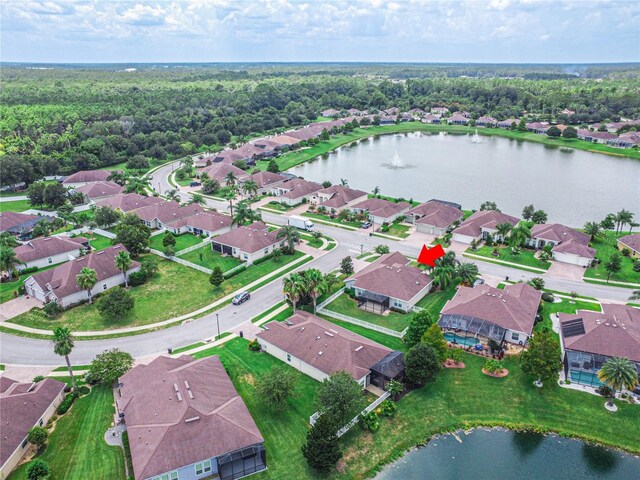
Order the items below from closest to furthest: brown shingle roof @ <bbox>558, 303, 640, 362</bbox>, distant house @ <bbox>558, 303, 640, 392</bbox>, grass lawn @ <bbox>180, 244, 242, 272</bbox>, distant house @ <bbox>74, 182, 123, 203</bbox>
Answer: distant house @ <bbox>558, 303, 640, 392</bbox> < brown shingle roof @ <bbox>558, 303, 640, 362</bbox> < grass lawn @ <bbox>180, 244, 242, 272</bbox> < distant house @ <bbox>74, 182, 123, 203</bbox>

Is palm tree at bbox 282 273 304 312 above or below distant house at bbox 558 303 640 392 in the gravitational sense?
above

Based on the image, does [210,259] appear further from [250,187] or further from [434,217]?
[434,217]

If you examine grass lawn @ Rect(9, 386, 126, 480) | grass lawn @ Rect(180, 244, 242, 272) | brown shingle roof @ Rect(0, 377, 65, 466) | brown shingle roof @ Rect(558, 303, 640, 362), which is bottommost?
grass lawn @ Rect(180, 244, 242, 272)

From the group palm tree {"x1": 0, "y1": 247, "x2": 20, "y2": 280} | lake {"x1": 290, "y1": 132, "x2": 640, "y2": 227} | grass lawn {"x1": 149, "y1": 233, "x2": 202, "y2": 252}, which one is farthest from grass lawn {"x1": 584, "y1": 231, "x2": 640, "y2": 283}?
palm tree {"x1": 0, "y1": 247, "x2": 20, "y2": 280}

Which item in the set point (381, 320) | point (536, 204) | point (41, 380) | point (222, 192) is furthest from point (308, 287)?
point (536, 204)

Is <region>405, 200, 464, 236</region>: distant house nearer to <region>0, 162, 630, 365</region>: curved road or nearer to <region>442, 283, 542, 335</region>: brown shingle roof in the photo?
<region>0, 162, 630, 365</region>: curved road

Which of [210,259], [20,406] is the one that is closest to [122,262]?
[210,259]
